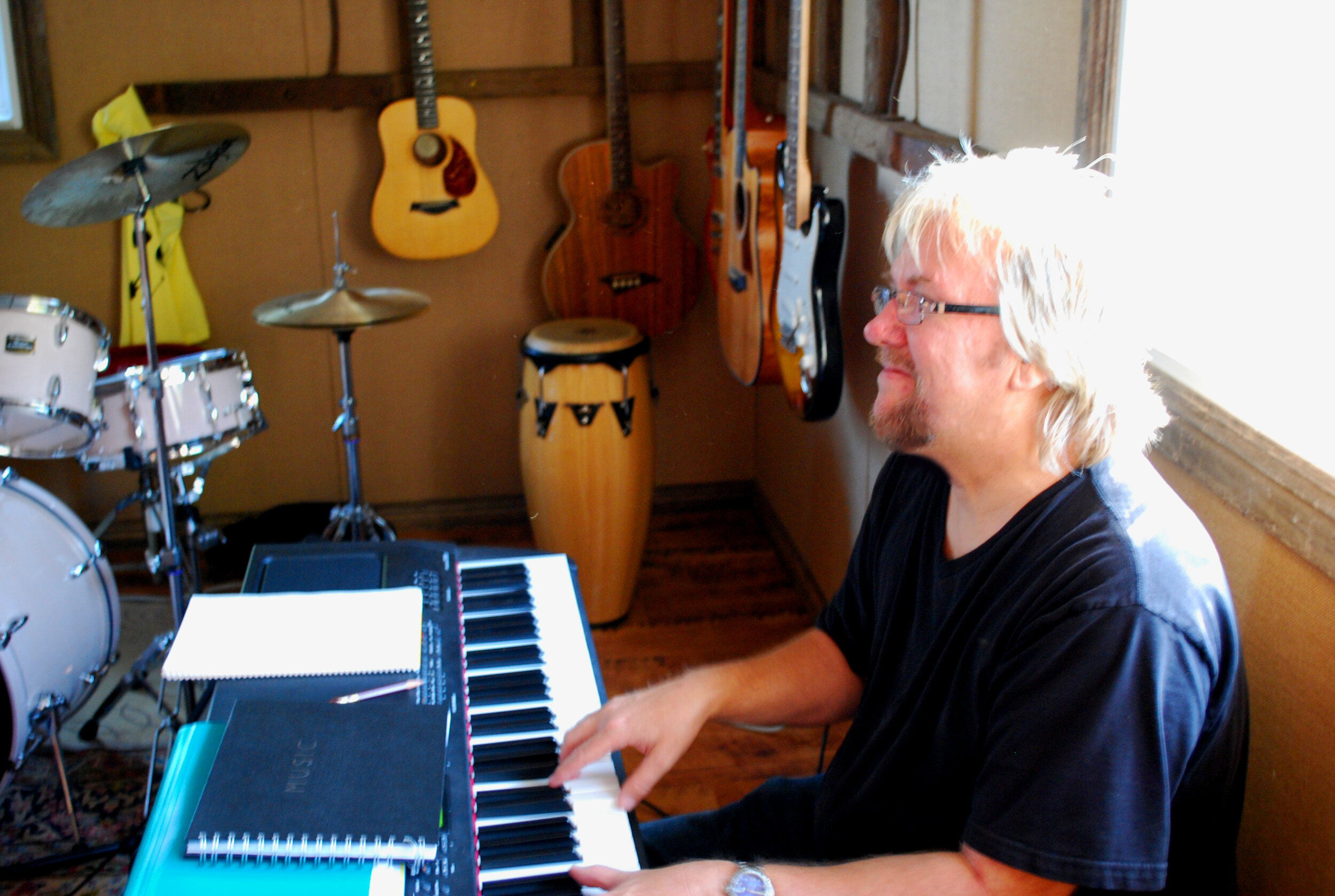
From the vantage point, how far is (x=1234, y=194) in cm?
141

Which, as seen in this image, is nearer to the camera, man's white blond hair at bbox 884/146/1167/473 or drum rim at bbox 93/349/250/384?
man's white blond hair at bbox 884/146/1167/473

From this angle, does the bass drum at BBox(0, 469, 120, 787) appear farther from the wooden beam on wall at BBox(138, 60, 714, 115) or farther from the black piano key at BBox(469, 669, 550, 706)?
the wooden beam on wall at BBox(138, 60, 714, 115)

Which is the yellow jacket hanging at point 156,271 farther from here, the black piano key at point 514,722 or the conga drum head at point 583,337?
the black piano key at point 514,722

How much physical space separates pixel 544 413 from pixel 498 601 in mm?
1349

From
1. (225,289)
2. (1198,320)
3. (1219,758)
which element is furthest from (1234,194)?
(225,289)

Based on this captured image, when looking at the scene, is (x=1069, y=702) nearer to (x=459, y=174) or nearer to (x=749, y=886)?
(x=749, y=886)

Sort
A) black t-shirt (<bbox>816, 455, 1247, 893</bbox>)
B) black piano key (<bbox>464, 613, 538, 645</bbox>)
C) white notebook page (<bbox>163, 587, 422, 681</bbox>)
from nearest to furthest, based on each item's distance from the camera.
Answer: black t-shirt (<bbox>816, 455, 1247, 893</bbox>) < white notebook page (<bbox>163, 587, 422, 681</bbox>) < black piano key (<bbox>464, 613, 538, 645</bbox>)

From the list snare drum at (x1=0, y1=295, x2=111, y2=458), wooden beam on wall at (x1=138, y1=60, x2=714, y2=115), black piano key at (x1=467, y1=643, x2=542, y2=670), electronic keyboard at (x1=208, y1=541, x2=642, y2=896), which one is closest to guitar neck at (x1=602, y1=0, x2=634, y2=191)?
wooden beam on wall at (x1=138, y1=60, x2=714, y2=115)

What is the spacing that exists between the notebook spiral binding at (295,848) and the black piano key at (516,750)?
212 mm

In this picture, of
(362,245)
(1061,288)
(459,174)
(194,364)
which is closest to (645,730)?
(1061,288)

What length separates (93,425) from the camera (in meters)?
2.31

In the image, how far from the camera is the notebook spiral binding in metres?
0.98

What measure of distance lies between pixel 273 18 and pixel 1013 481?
2.62 meters

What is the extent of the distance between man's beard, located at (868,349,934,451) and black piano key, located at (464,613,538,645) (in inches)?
19.6
